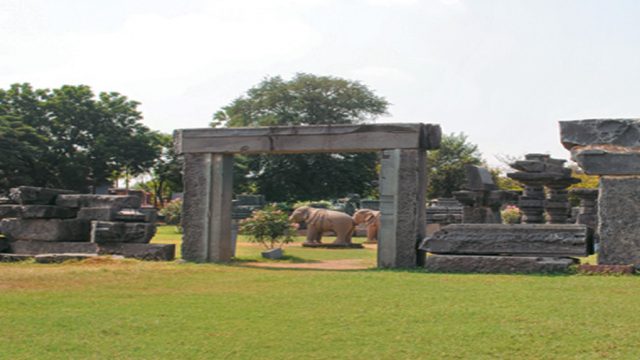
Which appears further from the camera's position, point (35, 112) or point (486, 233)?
point (35, 112)

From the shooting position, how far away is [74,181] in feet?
128

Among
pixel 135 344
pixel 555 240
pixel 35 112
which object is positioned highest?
pixel 35 112

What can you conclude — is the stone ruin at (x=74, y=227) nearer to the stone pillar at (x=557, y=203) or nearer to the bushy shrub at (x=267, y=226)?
the bushy shrub at (x=267, y=226)

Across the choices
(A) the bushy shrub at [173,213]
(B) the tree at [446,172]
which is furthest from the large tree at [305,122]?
(A) the bushy shrub at [173,213]

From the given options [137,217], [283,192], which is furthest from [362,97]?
[137,217]

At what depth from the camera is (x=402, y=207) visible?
43.6ft

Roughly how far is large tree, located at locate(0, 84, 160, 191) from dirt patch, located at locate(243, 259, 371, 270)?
23853 mm

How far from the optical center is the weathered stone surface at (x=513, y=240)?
38.3 ft

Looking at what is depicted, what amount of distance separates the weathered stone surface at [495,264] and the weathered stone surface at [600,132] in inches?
76.3

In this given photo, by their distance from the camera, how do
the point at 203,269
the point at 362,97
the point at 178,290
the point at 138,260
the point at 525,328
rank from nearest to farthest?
the point at 525,328
the point at 178,290
the point at 203,269
the point at 138,260
the point at 362,97

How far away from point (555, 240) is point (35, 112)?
113ft

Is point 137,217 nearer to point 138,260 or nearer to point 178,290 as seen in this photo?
point 138,260

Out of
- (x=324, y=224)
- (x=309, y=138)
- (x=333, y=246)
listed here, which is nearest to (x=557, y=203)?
(x=333, y=246)

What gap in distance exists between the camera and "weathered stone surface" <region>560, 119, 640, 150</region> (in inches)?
455
